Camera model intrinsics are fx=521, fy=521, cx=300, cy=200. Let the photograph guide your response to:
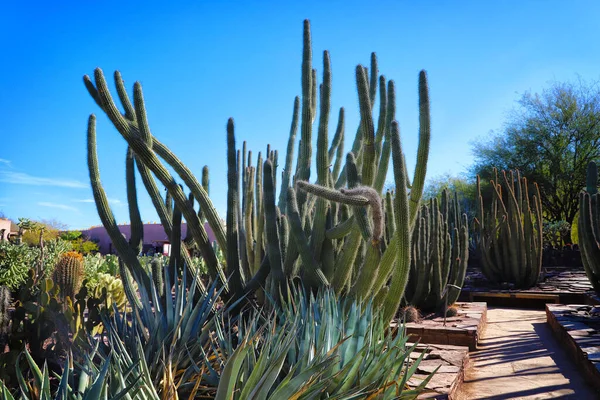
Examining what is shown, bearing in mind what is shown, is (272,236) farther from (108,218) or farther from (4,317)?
(4,317)

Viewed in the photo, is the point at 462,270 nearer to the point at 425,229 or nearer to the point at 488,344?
the point at 425,229

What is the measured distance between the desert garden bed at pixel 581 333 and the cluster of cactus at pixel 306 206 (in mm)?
1954

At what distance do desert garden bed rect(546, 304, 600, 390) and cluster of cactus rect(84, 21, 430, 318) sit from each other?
6.41 ft

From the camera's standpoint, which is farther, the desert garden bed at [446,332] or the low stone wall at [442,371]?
the desert garden bed at [446,332]

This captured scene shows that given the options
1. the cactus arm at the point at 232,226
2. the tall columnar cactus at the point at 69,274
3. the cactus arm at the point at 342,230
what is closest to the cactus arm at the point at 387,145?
the cactus arm at the point at 342,230

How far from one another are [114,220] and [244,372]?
2551 millimetres

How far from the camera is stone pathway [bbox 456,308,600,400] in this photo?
439 cm

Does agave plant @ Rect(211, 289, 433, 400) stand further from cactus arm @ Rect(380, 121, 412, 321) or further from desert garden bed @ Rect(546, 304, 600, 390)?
desert garden bed @ Rect(546, 304, 600, 390)

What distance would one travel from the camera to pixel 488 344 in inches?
250

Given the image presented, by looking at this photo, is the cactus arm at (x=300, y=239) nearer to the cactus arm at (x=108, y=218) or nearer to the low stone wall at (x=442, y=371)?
the low stone wall at (x=442, y=371)

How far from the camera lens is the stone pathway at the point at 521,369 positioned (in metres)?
4.39

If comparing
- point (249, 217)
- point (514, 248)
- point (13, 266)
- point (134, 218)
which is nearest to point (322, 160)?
point (249, 217)

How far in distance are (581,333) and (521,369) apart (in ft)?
3.40

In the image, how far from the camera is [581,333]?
5.71 meters
